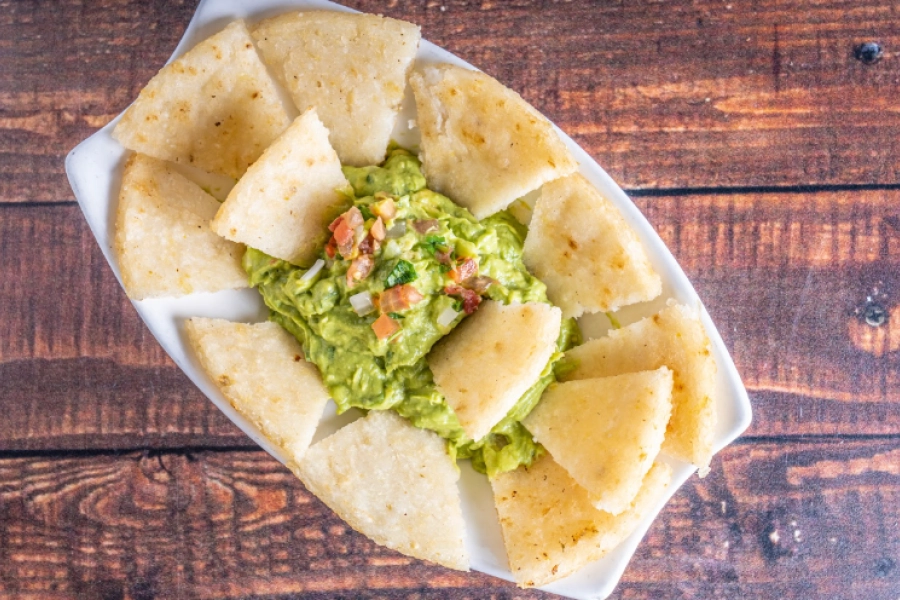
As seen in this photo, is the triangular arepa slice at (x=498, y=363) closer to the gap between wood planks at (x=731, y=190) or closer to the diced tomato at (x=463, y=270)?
the diced tomato at (x=463, y=270)

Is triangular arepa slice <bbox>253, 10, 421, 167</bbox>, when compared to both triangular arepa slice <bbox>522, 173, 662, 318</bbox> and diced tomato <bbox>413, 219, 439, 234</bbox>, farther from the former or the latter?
triangular arepa slice <bbox>522, 173, 662, 318</bbox>

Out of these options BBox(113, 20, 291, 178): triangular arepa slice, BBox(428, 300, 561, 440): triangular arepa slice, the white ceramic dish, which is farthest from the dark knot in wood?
BBox(113, 20, 291, 178): triangular arepa slice

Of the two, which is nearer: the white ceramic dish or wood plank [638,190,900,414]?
the white ceramic dish

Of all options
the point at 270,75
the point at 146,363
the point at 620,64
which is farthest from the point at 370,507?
the point at 620,64

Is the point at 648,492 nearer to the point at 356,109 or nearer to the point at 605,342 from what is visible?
the point at 605,342

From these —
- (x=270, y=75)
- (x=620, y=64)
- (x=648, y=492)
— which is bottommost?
(x=648, y=492)

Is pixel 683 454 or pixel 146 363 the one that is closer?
pixel 683 454
